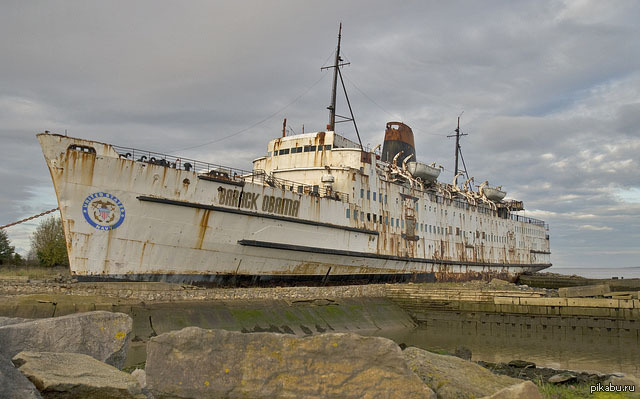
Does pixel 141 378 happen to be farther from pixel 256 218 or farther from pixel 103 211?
pixel 256 218

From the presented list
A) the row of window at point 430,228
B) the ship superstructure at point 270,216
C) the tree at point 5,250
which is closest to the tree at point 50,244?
the tree at point 5,250

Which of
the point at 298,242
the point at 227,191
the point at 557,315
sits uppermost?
the point at 227,191

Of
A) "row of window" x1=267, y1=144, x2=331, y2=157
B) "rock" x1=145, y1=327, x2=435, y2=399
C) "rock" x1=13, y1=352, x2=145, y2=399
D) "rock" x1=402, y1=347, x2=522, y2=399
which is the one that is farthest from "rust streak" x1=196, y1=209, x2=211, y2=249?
"rock" x1=145, y1=327, x2=435, y2=399

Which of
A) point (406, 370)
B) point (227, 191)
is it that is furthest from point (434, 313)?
point (406, 370)

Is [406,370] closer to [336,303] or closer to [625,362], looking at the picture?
[625,362]

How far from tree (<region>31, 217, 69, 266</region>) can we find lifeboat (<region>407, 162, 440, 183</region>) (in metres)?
24.1

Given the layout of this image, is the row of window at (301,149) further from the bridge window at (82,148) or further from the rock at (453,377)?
the rock at (453,377)

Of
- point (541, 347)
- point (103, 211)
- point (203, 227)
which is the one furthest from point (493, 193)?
point (103, 211)

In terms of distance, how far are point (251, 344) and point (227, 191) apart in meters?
14.7

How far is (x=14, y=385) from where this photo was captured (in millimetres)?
3256

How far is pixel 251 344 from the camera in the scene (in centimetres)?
418

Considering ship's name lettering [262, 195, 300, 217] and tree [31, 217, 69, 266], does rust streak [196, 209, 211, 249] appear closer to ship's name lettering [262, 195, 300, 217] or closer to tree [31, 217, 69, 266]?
ship's name lettering [262, 195, 300, 217]

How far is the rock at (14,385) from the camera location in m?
3.16

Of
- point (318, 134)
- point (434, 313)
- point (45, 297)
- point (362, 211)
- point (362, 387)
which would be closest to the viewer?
point (362, 387)
